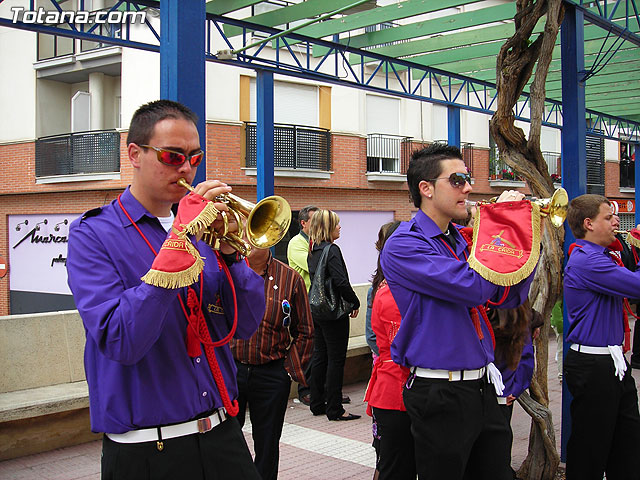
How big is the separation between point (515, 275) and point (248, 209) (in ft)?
4.21

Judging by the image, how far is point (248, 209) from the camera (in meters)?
2.38

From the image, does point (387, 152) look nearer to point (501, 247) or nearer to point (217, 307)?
point (501, 247)

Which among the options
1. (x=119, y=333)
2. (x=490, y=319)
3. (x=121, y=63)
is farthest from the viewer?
(x=121, y=63)

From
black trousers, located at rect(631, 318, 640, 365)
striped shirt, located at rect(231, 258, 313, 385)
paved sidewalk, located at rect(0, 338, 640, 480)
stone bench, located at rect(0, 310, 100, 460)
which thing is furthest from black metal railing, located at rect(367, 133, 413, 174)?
striped shirt, located at rect(231, 258, 313, 385)

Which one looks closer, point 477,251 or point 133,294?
point 133,294

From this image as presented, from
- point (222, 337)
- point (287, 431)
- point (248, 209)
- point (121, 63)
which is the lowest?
point (287, 431)

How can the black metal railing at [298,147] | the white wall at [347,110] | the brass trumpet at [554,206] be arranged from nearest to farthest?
the brass trumpet at [554,206] → the black metal railing at [298,147] → the white wall at [347,110]

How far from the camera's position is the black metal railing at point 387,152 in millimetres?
22953

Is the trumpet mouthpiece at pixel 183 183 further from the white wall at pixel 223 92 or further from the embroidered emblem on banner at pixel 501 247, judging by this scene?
the white wall at pixel 223 92

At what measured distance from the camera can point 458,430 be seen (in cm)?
307

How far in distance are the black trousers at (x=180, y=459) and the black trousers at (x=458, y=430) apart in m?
1.03

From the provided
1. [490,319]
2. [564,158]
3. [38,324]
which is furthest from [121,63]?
[490,319]

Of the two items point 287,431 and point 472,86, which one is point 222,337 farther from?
point 472,86

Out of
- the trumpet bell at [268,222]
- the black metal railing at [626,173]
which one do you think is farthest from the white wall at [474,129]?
the trumpet bell at [268,222]
